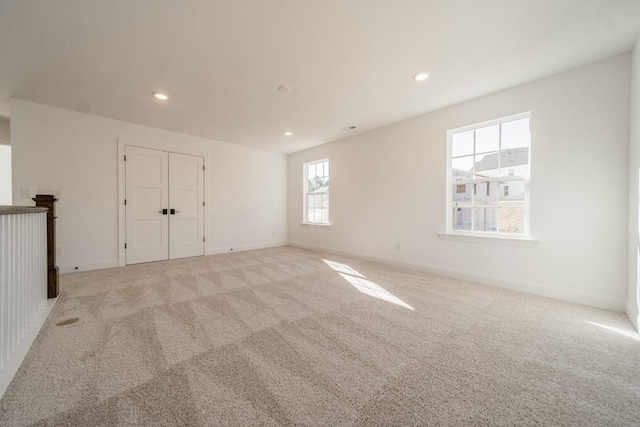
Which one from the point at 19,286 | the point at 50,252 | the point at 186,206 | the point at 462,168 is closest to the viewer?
the point at 19,286

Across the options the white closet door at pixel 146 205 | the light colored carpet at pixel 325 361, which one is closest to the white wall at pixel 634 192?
the light colored carpet at pixel 325 361

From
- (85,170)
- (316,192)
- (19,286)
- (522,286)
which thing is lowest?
(522,286)

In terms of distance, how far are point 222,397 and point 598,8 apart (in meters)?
3.75

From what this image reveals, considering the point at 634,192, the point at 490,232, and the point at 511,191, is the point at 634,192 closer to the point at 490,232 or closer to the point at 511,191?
the point at 511,191

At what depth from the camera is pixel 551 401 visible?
4.10 feet

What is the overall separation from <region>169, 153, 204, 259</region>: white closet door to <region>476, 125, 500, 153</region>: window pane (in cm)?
509

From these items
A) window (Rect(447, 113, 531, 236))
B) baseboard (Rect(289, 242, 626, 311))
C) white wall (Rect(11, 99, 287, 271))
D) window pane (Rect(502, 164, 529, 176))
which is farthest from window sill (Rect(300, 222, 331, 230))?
window pane (Rect(502, 164, 529, 176))

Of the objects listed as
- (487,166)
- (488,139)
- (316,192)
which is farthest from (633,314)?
(316,192)

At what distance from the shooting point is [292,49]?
7.41ft

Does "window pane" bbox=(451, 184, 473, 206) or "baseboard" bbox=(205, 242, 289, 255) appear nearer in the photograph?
"window pane" bbox=(451, 184, 473, 206)

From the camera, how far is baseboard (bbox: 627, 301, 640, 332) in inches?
77.0

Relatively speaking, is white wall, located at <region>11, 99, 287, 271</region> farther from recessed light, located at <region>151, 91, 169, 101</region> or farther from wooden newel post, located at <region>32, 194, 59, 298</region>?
recessed light, located at <region>151, 91, 169, 101</region>

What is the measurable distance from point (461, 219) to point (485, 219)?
299mm

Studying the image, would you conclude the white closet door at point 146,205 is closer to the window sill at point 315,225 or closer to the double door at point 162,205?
the double door at point 162,205
